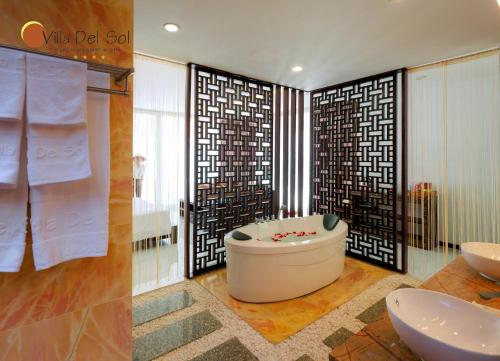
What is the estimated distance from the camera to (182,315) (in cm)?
246

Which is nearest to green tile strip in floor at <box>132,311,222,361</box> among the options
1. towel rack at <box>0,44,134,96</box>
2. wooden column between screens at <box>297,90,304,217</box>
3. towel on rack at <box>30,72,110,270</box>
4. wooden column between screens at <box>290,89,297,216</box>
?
towel on rack at <box>30,72,110,270</box>

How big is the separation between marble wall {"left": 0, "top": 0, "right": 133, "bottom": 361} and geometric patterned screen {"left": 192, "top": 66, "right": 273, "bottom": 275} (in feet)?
6.01

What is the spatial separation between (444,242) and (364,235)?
0.92 m

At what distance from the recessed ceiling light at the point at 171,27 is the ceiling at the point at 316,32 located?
0.17 feet

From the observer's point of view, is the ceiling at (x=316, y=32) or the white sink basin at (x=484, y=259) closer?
the white sink basin at (x=484, y=259)

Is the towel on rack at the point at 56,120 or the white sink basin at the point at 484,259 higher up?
the towel on rack at the point at 56,120

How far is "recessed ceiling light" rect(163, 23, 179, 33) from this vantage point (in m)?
2.22

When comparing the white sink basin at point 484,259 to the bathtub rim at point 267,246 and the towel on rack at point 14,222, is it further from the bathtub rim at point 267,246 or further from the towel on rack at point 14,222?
the towel on rack at point 14,222

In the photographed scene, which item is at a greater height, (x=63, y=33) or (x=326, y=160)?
(x=63, y=33)

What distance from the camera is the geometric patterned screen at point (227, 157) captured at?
3.25 metres

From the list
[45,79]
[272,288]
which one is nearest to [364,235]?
[272,288]

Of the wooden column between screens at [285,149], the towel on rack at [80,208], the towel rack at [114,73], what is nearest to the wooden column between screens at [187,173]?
the wooden column between screens at [285,149]

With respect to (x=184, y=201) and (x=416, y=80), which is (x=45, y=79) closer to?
(x=184, y=201)

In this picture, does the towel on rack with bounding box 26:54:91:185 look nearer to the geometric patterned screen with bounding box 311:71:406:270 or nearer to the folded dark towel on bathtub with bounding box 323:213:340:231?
the folded dark towel on bathtub with bounding box 323:213:340:231
